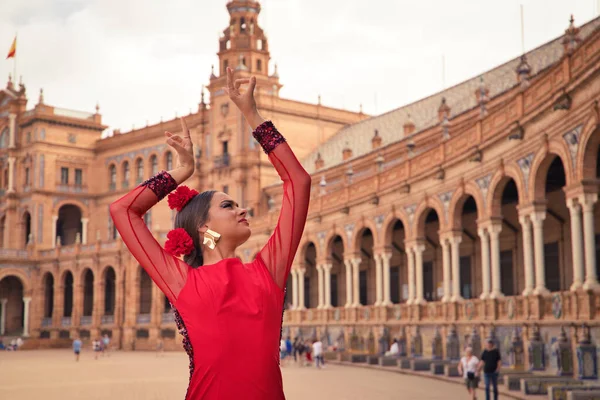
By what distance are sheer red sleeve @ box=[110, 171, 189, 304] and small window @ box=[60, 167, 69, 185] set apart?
7316cm

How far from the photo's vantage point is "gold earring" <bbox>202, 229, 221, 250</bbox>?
13.1ft

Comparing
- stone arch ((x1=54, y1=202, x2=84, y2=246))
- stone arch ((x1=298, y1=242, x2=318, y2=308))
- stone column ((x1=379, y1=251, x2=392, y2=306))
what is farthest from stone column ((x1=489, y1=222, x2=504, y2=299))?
stone arch ((x1=54, y1=202, x2=84, y2=246))

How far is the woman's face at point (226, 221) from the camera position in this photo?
13.2ft

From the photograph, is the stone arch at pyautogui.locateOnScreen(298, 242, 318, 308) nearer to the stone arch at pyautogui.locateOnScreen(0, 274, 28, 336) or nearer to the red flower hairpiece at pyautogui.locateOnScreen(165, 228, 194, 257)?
the stone arch at pyautogui.locateOnScreen(0, 274, 28, 336)

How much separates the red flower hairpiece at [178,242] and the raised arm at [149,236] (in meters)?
0.03

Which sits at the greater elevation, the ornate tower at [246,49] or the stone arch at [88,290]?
the ornate tower at [246,49]

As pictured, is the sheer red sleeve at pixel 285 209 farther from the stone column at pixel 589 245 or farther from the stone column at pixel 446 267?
the stone column at pixel 446 267

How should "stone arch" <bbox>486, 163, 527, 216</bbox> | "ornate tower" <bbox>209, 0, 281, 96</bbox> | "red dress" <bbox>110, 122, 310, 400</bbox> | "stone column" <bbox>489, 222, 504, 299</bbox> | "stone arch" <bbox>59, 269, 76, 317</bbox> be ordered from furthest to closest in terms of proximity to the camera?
"stone arch" <bbox>59, 269, 76, 317</bbox> → "ornate tower" <bbox>209, 0, 281, 96</bbox> → "stone column" <bbox>489, 222, 504, 299</bbox> → "stone arch" <bbox>486, 163, 527, 216</bbox> → "red dress" <bbox>110, 122, 310, 400</bbox>

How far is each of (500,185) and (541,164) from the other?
3377 millimetres

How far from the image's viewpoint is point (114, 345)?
2408 inches

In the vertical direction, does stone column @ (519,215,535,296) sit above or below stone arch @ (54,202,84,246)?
below

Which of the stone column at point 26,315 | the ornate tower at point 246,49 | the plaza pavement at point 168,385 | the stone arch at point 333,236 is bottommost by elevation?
the plaza pavement at point 168,385

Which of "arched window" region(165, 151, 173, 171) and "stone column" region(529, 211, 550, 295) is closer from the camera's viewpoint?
"stone column" region(529, 211, 550, 295)

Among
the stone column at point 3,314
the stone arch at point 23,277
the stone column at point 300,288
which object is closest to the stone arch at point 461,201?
the stone column at point 300,288
